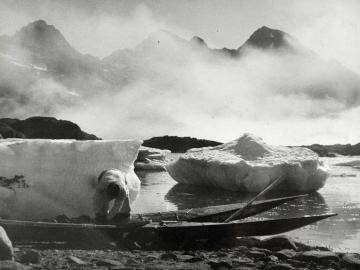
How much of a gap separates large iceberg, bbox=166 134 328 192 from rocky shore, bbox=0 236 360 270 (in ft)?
24.6

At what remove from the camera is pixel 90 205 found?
6.57 metres

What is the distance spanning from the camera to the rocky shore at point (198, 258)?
14.9 feet

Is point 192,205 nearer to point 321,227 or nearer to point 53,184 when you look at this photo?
point 321,227

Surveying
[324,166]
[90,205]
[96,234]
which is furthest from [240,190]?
[96,234]

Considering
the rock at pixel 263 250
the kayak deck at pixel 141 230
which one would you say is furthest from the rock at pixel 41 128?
the rock at pixel 263 250

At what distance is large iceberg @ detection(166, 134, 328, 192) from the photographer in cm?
1338

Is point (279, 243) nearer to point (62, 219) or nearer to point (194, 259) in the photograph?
point (194, 259)

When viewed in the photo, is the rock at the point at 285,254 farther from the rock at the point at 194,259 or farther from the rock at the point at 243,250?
the rock at the point at 194,259

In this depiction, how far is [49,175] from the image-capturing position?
6574mm

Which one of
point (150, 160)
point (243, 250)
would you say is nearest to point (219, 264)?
point (243, 250)

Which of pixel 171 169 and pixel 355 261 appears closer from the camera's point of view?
pixel 355 261

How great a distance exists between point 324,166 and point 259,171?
8.18 ft

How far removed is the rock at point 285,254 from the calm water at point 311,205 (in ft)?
3.85

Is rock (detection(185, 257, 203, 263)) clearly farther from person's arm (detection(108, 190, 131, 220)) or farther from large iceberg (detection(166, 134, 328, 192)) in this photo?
large iceberg (detection(166, 134, 328, 192))
